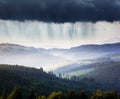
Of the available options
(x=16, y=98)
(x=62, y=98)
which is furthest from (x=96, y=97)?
(x=16, y=98)

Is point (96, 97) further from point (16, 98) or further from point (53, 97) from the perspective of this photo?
point (16, 98)

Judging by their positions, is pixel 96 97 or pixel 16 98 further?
pixel 96 97

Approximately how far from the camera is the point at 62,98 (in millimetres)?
185125

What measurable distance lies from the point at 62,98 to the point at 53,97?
528 centimetres

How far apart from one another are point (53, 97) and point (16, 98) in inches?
789

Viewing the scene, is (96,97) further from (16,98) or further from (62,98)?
(16,98)

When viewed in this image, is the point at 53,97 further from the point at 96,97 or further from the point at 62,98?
the point at 96,97

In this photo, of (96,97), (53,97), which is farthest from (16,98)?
(96,97)

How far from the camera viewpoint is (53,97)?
183 m

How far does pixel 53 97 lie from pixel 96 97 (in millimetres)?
28399

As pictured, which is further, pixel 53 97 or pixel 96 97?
pixel 96 97

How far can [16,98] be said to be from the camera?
590ft

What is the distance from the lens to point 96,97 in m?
197
